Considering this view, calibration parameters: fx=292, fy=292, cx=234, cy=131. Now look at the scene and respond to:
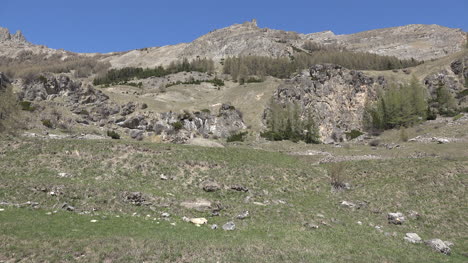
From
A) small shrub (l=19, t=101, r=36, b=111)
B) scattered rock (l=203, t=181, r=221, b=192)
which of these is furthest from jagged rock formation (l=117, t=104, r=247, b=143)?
scattered rock (l=203, t=181, r=221, b=192)

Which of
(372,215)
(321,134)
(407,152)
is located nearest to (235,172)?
(372,215)

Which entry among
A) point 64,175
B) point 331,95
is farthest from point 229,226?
point 331,95

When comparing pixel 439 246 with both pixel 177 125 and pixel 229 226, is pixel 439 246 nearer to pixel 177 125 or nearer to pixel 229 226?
pixel 229 226

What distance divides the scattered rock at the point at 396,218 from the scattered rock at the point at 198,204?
48.3ft

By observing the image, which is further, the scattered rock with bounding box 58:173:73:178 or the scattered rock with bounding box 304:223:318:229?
the scattered rock with bounding box 58:173:73:178

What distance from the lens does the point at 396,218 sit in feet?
76.8

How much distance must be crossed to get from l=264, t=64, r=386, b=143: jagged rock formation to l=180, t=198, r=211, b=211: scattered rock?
77258 millimetres

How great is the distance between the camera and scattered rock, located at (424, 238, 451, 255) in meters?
18.3

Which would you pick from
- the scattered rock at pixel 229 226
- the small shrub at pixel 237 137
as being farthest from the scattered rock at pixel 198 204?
the small shrub at pixel 237 137

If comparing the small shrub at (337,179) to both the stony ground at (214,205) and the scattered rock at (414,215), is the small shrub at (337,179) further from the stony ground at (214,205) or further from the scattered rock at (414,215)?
the scattered rock at (414,215)

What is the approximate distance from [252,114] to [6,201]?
301 feet

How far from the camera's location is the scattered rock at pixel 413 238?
19859 mm

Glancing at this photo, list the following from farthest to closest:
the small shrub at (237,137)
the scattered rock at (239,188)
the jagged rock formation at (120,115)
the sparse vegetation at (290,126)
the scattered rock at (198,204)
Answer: the small shrub at (237,137) < the jagged rock formation at (120,115) < the sparse vegetation at (290,126) < the scattered rock at (239,188) < the scattered rock at (198,204)

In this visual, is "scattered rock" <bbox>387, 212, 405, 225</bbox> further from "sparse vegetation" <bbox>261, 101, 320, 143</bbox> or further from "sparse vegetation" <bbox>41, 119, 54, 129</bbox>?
"sparse vegetation" <bbox>41, 119, 54, 129</bbox>
